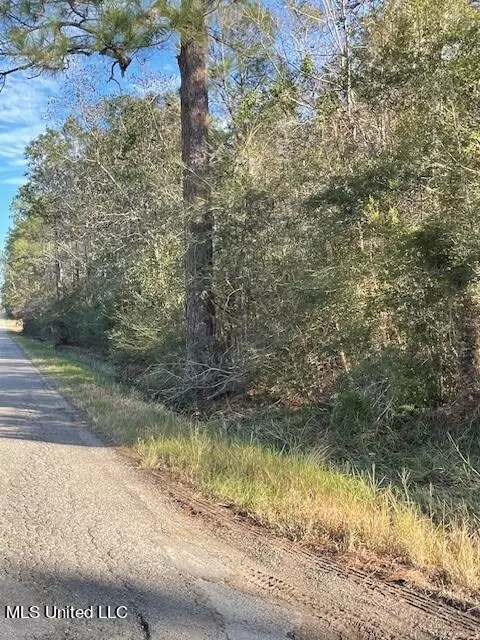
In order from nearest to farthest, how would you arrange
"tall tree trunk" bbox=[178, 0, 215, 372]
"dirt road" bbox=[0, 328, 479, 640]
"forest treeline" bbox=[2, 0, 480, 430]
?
"dirt road" bbox=[0, 328, 479, 640] < "forest treeline" bbox=[2, 0, 480, 430] < "tall tree trunk" bbox=[178, 0, 215, 372]

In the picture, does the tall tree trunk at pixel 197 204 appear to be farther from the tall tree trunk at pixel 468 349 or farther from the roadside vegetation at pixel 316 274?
the tall tree trunk at pixel 468 349

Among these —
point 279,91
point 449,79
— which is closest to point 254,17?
point 279,91

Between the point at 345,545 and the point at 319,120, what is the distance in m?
8.41

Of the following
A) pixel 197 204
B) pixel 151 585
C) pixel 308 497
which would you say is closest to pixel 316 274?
pixel 197 204

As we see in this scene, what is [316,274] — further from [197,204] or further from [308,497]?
[308,497]

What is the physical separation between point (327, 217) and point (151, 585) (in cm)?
694

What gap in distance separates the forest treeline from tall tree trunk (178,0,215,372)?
0.36ft

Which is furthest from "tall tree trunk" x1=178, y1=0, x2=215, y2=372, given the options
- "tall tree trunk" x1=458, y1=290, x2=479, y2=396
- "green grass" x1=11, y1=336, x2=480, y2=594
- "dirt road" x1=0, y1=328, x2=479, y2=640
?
"dirt road" x1=0, y1=328, x2=479, y2=640

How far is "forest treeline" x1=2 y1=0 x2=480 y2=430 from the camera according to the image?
795 cm

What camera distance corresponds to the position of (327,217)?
9703 mm

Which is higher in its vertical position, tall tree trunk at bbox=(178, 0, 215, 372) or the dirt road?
tall tree trunk at bbox=(178, 0, 215, 372)

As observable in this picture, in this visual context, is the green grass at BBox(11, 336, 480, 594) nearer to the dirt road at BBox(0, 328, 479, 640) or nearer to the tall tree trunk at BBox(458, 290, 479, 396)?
the dirt road at BBox(0, 328, 479, 640)

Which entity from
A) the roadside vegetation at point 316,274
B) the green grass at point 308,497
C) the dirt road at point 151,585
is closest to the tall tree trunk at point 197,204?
the roadside vegetation at point 316,274

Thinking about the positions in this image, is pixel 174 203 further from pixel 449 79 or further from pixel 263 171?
pixel 449 79
